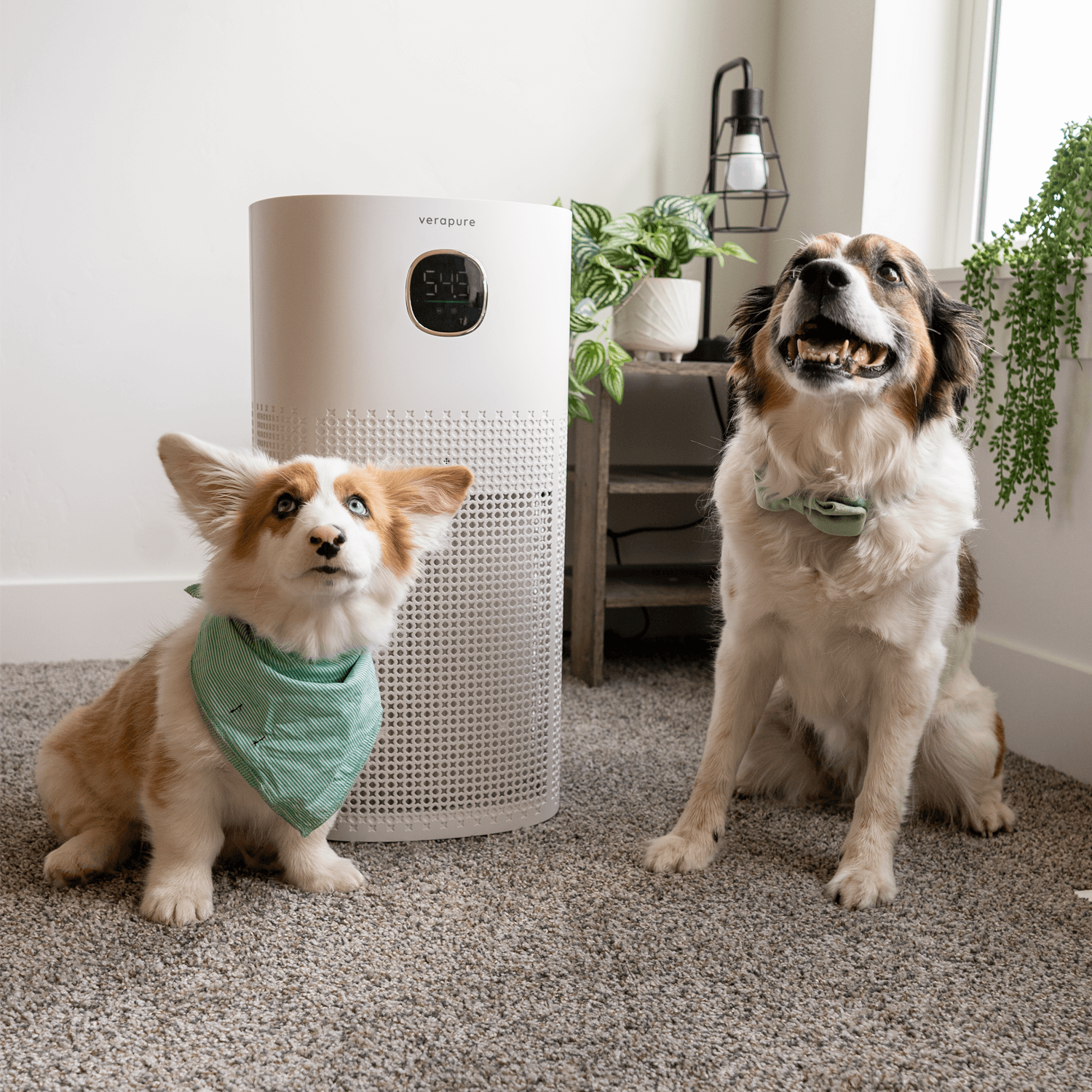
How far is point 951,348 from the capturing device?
5.00 ft

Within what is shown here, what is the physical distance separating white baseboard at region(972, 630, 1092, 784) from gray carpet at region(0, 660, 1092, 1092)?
40 centimetres

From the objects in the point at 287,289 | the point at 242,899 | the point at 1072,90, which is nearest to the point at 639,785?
the point at 242,899

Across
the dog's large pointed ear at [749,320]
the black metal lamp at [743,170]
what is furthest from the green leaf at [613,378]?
the dog's large pointed ear at [749,320]

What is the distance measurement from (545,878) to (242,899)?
1.46 feet

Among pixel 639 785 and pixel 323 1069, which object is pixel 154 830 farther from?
pixel 639 785

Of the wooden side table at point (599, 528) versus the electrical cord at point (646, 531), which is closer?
the wooden side table at point (599, 528)

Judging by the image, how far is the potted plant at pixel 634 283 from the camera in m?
2.46

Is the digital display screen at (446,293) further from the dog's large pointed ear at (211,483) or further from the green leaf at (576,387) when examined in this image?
the green leaf at (576,387)

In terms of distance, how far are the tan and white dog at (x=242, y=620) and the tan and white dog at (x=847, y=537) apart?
0.49 meters

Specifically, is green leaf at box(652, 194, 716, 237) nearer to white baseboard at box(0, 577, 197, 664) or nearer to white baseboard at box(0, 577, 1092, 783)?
white baseboard at box(0, 577, 1092, 783)

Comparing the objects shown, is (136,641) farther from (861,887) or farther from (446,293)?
(861,887)

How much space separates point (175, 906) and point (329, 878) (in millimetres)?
219

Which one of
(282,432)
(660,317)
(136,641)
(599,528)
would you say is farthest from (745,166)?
(136,641)

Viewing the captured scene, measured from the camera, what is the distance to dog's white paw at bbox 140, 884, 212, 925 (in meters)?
1.35
